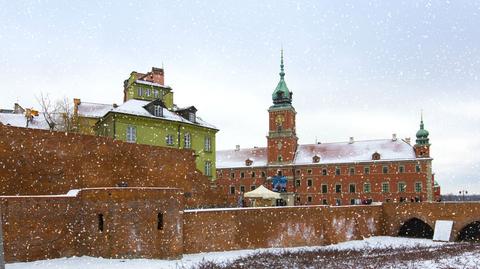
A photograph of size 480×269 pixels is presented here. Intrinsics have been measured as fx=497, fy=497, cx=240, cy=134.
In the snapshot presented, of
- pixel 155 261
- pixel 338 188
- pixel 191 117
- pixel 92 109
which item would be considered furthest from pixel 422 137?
pixel 155 261

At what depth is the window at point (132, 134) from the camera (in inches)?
1224

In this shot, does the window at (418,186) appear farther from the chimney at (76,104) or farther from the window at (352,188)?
the chimney at (76,104)

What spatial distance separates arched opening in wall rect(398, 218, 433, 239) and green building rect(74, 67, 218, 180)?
15780 millimetres

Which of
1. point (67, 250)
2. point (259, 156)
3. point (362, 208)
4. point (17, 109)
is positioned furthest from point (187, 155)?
point (259, 156)

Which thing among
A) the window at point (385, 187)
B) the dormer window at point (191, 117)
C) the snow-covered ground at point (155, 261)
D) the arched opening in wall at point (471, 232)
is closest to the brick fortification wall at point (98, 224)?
the snow-covered ground at point (155, 261)

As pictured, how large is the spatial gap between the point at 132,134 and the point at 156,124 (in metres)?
1.85

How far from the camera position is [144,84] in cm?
3853

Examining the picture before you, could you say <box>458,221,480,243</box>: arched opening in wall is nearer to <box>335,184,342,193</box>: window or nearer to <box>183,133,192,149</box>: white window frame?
<box>183,133,192,149</box>: white window frame

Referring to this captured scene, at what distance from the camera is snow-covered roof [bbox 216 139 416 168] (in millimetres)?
58778

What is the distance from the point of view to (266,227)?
26953 mm

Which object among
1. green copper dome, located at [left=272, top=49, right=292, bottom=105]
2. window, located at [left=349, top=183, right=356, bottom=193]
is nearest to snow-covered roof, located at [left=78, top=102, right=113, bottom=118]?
green copper dome, located at [left=272, top=49, right=292, bottom=105]

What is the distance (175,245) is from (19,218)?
21.4 ft

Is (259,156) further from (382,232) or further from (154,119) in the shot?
(154,119)

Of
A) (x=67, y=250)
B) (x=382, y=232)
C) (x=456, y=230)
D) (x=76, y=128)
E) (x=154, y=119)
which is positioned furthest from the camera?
(x=76, y=128)
